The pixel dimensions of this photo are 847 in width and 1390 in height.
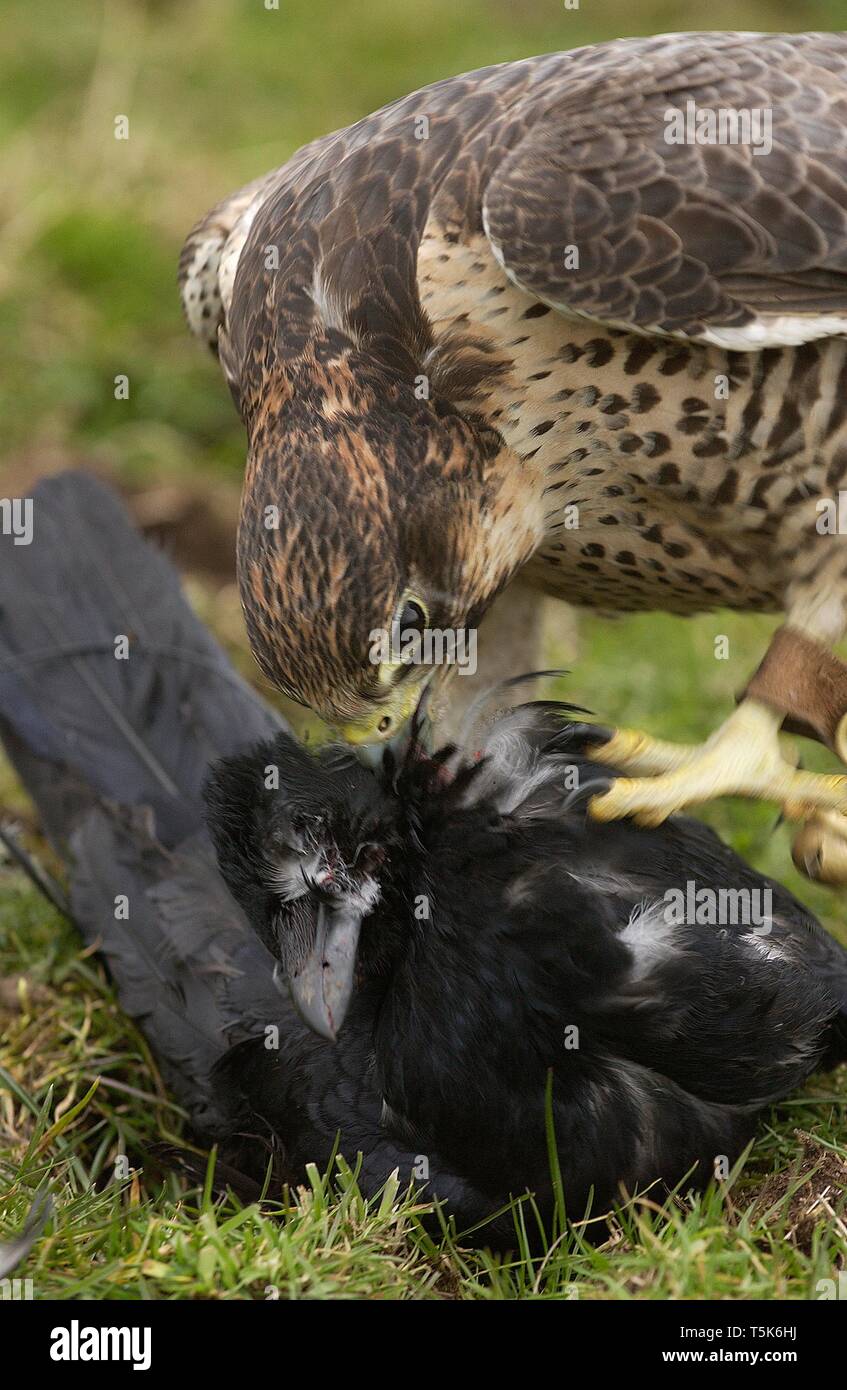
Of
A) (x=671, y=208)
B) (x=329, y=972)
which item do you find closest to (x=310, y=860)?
(x=329, y=972)

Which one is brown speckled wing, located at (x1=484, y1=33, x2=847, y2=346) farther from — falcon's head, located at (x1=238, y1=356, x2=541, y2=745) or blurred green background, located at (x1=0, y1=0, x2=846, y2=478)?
blurred green background, located at (x1=0, y1=0, x2=846, y2=478)

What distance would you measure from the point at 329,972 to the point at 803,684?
1.11 metres

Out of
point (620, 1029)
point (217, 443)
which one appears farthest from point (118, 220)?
point (620, 1029)

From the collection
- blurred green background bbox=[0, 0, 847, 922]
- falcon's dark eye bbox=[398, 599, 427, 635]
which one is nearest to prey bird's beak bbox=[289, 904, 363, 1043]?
falcon's dark eye bbox=[398, 599, 427, 635]

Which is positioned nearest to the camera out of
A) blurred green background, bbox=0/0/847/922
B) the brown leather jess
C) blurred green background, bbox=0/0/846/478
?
the brown leather jess

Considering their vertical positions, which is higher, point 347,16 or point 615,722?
point 347,16

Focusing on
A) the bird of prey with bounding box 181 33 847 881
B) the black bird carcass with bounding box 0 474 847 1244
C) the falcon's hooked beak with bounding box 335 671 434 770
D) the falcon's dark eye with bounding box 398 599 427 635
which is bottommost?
the black bird carcass with bounding box 0 474 847 1244

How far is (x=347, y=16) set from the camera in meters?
10.5

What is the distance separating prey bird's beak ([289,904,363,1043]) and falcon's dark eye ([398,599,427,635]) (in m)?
0.53

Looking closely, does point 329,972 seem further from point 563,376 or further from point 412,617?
point 563,376

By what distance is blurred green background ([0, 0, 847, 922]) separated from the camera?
17.9 feet

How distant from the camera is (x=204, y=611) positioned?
5.47 metres
